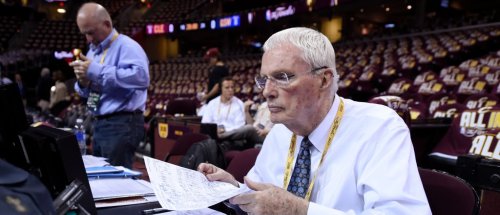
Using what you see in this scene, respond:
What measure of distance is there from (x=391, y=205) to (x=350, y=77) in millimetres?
A: 8627

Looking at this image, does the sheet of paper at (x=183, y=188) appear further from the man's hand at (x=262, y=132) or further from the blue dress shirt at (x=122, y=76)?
the man's hand at (x=262, y=132)

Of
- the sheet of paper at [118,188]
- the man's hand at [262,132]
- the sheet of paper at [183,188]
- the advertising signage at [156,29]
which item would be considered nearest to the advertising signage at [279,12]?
the advertising signage at [156,29]

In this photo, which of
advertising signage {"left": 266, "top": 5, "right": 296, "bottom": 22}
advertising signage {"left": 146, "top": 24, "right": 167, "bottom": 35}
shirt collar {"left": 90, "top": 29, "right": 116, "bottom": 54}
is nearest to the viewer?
shirt collar {"left": 90, "top": 29, "right": 116, "bottom": 54}

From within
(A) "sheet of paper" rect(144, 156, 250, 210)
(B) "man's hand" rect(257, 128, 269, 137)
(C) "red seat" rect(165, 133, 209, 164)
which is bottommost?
(B) "man's hand" rect(257, 128, 269, 137)

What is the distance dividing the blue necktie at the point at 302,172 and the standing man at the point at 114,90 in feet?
4.31

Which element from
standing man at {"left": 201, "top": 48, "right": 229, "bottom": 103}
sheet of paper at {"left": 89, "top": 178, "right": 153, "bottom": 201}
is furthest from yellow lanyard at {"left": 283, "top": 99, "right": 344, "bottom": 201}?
standing man at {"left": 201, "top": 48, "right": 229, "bottom": 103}

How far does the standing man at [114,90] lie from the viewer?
229 centimetres

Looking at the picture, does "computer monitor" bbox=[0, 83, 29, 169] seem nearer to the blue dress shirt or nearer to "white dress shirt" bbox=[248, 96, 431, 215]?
"white dress shirt" bbox=[248, 96, 431, 215]

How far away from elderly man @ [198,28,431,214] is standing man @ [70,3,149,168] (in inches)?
50.1

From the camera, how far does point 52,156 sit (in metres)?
0.83

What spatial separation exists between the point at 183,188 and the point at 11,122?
41 centimetres

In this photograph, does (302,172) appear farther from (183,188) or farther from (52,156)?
(52,156)

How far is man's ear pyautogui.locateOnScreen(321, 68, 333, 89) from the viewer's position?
1.19 m

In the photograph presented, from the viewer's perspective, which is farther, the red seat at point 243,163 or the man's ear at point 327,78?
the red seat at point 243,163
